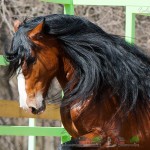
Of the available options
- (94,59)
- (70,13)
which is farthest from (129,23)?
(94,59)

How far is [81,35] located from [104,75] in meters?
0.29

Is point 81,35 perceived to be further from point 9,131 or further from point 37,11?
point 37,11

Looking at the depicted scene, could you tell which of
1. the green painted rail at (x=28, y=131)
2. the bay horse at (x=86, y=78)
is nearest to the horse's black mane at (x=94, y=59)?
the bay horse at (x=86, y=78)

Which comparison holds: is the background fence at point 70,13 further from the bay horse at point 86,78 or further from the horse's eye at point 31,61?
the horse's eye at point 31,61

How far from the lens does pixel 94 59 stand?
14.8 feet

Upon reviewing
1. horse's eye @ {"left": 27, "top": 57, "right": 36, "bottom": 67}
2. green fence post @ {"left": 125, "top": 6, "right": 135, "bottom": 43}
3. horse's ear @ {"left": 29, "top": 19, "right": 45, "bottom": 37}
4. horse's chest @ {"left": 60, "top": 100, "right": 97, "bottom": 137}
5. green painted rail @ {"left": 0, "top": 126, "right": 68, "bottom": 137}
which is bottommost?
green painted rail @ {"left": 0, "top": 126, "right": 68, "bottom": 137}

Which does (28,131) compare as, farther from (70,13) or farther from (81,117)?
(81,117)

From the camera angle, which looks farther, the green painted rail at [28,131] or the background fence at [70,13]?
the background fence at [70,13]

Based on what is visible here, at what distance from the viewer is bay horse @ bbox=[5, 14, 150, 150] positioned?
4371 millimetres

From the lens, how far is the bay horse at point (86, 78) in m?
4.37

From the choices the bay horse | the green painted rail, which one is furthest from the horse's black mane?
the green painted rail

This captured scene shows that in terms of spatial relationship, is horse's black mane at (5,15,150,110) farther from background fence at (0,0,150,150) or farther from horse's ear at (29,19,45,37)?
background fence at (0,0,150,150)

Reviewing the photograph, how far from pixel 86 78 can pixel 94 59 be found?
0.13 meters

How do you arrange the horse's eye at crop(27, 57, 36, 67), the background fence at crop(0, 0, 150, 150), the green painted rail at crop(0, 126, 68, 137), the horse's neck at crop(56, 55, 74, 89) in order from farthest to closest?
the background fence at crop(0, 0, 150, 150) → the green painted rail at crop(0, 126, 68, 137) → the horse's neck at crop(56, 55, 74, 89) → the horse's eye at crop(27, 57, 36, 67)
